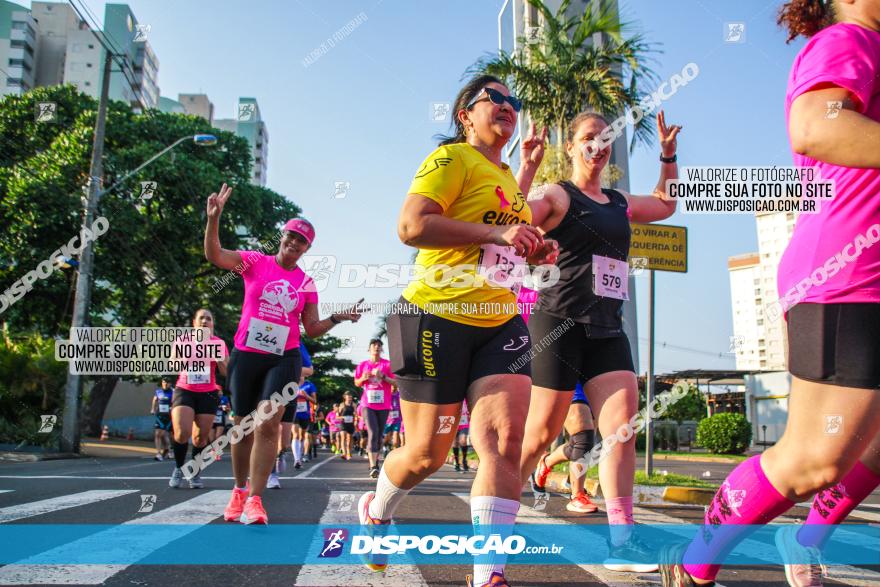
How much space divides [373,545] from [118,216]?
26248mm

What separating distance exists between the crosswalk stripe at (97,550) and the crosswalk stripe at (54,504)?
82cm

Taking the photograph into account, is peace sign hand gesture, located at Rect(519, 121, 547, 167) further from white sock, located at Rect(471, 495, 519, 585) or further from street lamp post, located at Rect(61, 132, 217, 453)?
street lamp post, located at Rect(61, 132, 217, 453)

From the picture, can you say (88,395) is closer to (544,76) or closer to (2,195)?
(2,195)

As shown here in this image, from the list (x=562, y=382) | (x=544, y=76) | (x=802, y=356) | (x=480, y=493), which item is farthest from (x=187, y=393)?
(x=544, y=76)

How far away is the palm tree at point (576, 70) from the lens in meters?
15.8

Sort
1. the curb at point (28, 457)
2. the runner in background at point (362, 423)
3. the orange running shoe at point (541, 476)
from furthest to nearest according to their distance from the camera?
the curb at point (28, 457) → the runner in background at point (362, 423) → the orange running shoe at point (541, 476)

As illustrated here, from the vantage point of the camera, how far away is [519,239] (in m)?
2.63

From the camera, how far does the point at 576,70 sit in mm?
15984

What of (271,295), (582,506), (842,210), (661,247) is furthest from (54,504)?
(661,247)

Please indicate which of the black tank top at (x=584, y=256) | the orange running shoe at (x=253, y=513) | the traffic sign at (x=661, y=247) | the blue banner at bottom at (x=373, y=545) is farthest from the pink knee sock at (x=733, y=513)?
the traffic sign at (x=661, y=247)

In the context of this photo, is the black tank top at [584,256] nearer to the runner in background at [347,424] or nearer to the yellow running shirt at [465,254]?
the yellow running shirt at [465,254]

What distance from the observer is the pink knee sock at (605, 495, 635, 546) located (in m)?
3.47

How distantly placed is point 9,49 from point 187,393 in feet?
280

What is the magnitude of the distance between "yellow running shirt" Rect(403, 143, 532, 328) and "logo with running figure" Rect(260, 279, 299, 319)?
223 cm
